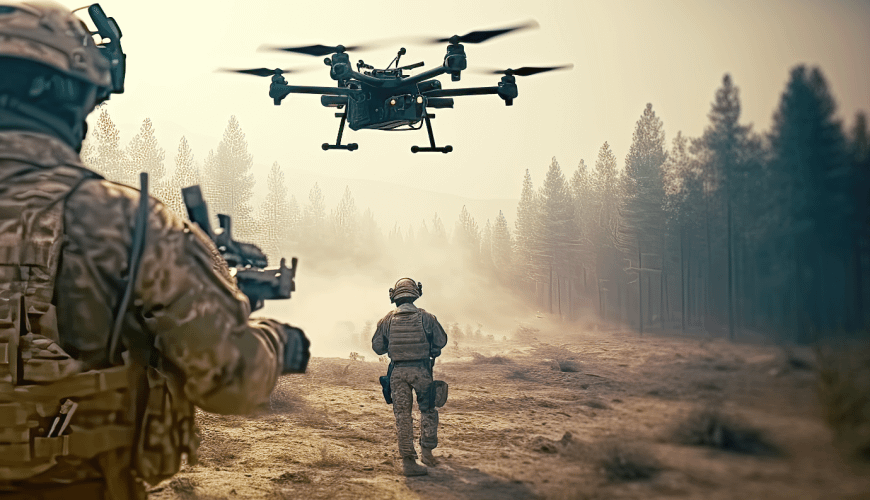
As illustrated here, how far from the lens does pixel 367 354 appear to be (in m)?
29.7

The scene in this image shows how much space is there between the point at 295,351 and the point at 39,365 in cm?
81

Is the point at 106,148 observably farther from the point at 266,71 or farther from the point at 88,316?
the point at 88,316

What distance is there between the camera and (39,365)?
188 cm

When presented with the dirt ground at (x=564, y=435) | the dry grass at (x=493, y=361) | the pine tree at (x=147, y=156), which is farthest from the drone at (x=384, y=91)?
the pine tree at (x=147, y=156)

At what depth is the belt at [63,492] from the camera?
1.95 metres

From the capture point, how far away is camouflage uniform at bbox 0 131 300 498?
1.88m

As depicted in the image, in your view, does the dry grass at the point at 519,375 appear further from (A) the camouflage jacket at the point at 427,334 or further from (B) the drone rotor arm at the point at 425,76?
(B) the drone rotor arm at the point at 425,76

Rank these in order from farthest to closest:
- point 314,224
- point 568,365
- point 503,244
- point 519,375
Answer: point 314,224, point 503,244, point 519,375, point 568,365

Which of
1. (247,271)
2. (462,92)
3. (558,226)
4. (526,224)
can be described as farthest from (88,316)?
(526,224)

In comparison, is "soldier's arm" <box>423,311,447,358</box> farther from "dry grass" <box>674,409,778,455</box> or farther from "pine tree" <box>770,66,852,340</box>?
"pine tree" <box>770,66,852,340</box>

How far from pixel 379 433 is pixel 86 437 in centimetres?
812

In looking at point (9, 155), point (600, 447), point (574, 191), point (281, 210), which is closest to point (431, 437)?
point (600, 447)

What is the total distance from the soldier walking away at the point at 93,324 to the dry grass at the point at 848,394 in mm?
1863

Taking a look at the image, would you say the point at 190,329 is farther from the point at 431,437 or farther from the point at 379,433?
the point at 379,433
